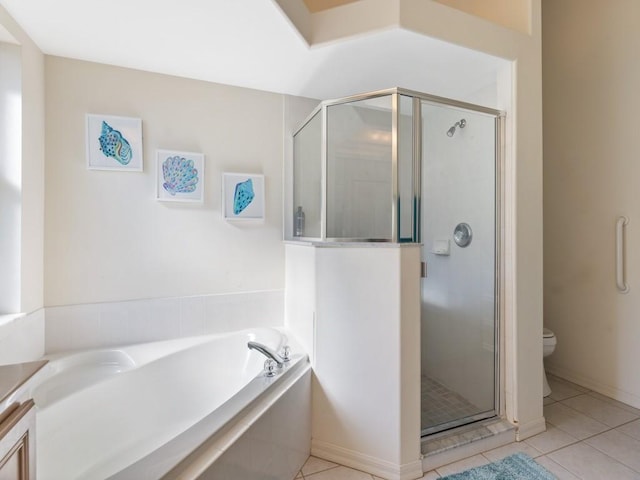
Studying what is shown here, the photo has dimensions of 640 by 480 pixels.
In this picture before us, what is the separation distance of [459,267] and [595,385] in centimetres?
137

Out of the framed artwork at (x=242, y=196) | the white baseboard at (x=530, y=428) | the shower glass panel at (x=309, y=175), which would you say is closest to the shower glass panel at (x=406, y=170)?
the shower glass panel at (x=309, y=175)

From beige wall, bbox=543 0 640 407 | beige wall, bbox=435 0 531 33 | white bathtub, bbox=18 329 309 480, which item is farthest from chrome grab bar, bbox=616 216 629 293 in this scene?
white bathtub, bbox=18 329 309 480

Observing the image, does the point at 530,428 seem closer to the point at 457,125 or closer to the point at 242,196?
the point at 457,125

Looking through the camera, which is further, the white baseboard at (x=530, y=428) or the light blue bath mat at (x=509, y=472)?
the white baseboard at (x=530, y=428)

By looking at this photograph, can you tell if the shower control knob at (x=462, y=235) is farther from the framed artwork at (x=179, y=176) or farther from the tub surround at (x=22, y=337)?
the tub surround at (x=22, y=337)

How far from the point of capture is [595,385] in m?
2.24

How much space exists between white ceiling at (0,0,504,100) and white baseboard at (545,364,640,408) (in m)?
2.24

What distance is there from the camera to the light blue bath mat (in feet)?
4.75

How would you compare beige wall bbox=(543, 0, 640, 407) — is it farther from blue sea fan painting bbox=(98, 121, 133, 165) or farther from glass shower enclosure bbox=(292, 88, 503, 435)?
blue sea fan painting bbox=(98, 121, 133, 165)

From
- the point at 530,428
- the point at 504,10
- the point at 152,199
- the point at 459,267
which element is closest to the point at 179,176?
the point at 152,199

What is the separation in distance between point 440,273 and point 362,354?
2.72 ft

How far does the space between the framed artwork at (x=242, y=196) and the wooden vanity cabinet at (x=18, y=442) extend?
5.15 feet

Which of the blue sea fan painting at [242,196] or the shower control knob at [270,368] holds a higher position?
the blue sea fan painting at [242,196]

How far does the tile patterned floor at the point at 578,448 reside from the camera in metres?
1.49
